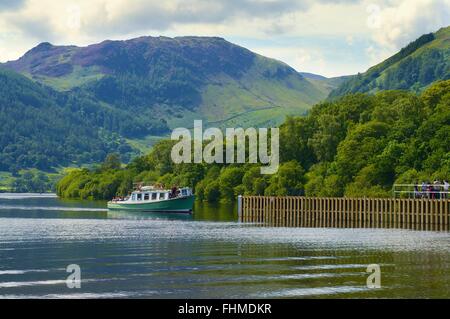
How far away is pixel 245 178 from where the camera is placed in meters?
183

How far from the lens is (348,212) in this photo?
112 m

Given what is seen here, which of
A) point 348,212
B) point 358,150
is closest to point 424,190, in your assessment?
point 348,212

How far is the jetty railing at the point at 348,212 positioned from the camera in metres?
102

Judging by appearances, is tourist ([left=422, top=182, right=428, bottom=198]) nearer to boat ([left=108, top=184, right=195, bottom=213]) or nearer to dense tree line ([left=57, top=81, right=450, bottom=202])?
dense tree line ([left=57, top=81, right=450, bottom=202])

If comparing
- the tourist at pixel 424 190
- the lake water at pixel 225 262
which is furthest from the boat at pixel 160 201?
the lake water at pixel 225 262

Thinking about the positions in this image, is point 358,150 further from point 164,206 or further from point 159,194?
point 159,194

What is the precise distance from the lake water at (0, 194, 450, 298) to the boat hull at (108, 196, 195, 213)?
50241mm

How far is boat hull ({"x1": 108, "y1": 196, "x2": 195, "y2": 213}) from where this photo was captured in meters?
143

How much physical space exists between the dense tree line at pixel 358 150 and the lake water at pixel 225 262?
5191cm

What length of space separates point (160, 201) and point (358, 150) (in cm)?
3869
